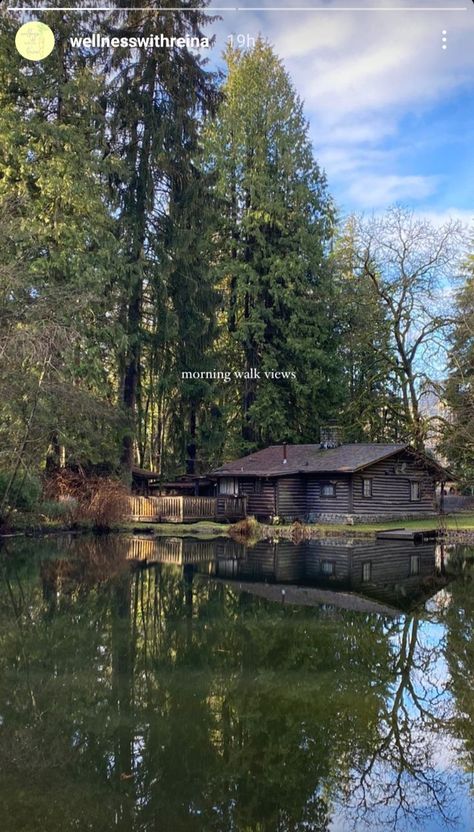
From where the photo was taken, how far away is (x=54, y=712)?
19.9 feet

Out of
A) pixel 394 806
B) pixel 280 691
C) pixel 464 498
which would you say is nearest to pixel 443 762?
pixel 394 806

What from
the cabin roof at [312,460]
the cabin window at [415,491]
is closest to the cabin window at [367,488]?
the cabin roof at [312,460]

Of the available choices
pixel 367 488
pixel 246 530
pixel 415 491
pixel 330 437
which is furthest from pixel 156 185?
pixel 415 491

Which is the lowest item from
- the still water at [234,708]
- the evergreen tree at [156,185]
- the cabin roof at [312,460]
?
the still water at [234,708]

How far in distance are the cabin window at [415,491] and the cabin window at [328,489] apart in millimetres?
4570

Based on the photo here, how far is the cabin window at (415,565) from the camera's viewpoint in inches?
Result: 616

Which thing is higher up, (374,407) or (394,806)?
(374,407)

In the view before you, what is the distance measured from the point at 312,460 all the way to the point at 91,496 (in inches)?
392

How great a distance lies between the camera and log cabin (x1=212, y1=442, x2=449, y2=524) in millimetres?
28031

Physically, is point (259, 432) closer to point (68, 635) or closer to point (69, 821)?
point (68, 635)

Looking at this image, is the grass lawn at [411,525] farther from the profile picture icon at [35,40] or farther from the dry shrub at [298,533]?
the profile picture icon at [35,40]

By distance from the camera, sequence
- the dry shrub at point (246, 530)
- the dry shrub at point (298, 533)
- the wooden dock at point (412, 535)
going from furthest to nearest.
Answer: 1. the dry shrub at point (246, 530)
2. the dry shrub at point (298, 533)
3. the wooden dock at point (412, 535)

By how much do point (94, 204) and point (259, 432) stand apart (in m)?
15.2

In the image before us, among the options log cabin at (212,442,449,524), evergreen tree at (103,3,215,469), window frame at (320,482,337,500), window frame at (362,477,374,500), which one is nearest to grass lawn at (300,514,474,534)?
log cabin at (212,442,449,524)
